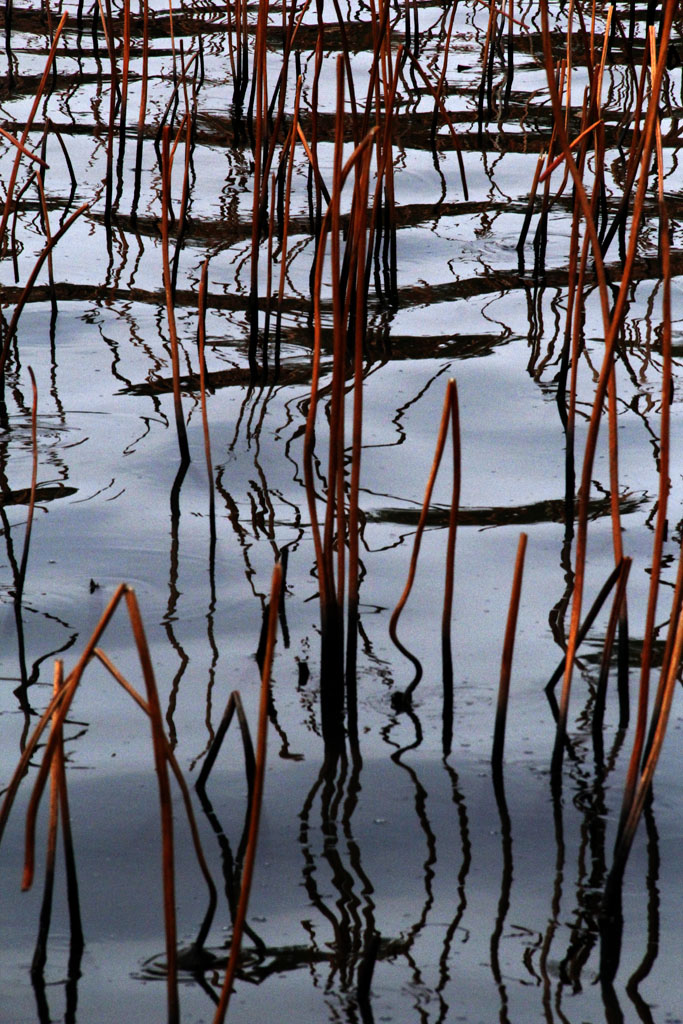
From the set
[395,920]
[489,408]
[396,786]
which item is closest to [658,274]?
[489,408]

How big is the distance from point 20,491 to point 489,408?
44.0 inches

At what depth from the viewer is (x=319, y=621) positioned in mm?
1953

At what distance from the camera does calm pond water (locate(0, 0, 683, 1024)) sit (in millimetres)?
1301

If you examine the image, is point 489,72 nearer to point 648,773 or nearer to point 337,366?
point 337,366

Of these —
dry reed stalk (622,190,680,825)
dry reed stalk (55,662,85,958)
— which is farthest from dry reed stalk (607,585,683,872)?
dry reed stalk (55,662,85,958)

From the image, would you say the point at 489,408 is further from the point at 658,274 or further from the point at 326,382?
the point at 658,274

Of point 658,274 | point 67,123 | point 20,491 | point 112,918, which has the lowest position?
point 112,918

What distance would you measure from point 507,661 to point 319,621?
0.54 meters

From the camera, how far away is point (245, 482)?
2.46m

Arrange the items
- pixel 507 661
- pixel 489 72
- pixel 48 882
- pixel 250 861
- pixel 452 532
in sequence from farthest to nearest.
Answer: pixel 489 72, pixel 452 532, pixel 507 661, pixel 48 882, pixel 250 861

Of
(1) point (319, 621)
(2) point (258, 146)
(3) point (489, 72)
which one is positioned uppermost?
(3) point (489, 72)

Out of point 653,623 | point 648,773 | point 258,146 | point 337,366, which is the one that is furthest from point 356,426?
point 258,146

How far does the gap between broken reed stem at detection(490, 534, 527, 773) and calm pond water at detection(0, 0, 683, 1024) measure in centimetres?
6

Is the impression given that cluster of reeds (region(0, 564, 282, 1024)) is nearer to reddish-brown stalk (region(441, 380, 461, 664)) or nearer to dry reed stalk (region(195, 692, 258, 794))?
dry reed stalk (region(195, 692, 258, 794))
